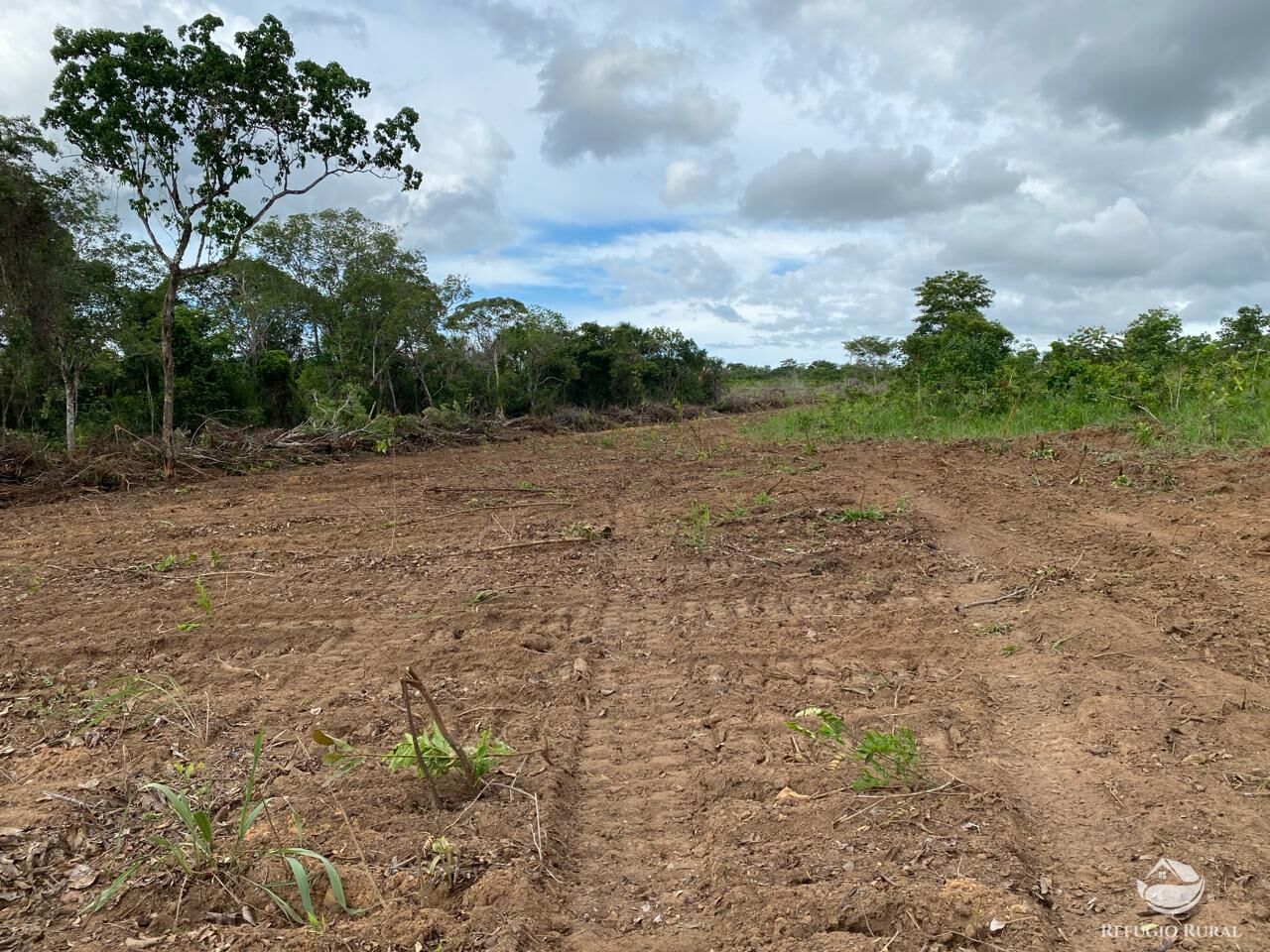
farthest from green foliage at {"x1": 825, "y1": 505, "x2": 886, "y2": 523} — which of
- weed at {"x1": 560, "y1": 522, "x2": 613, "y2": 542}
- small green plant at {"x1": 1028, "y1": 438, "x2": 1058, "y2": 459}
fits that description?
small green plant at {"x1": 1028, "y1": 438, "x2": 1058, "y2": 459}

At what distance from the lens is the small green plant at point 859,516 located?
6.62m

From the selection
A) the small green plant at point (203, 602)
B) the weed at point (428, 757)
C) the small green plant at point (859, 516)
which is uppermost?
the small green plant at point (859, 516)

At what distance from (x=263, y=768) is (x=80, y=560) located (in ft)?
14.6

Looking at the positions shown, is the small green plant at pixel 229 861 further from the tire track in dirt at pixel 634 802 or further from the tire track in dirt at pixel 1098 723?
the tire track in dirt at pixel 1098 723

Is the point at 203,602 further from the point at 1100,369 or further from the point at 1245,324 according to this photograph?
the point at 1245,324

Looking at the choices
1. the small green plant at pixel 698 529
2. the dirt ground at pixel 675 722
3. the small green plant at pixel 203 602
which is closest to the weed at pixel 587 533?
the dirt ground at pixel 675 722

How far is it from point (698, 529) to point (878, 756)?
3924 millimetres

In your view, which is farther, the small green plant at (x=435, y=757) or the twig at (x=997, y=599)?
the twig at (x=997, y=599)

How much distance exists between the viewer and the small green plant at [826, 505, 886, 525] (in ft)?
21.7

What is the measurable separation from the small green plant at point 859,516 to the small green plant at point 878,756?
384cm

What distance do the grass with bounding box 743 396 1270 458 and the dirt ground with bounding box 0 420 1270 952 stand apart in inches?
57.1

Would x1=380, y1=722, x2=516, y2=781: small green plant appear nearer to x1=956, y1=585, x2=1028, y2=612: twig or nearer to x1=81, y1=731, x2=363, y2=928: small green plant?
x1=81, y1=731, x2=363, y2=928: small green plant

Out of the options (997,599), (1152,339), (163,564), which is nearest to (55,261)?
(163,564)

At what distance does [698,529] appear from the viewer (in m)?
6.61
